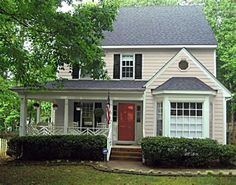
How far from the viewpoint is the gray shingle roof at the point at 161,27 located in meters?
21.0

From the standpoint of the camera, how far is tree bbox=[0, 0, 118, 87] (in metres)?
11.5

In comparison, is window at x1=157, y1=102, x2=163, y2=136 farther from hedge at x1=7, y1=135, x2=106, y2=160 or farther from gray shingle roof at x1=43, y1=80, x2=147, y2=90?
hedge at x1=7, y1=135, x2=106, y2=160

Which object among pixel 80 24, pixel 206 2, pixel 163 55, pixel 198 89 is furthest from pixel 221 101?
pixel 206 2

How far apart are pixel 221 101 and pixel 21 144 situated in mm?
10124

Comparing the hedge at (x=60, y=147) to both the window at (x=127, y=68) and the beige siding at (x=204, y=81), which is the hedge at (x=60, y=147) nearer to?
the beige siding at (x=204, y=81)

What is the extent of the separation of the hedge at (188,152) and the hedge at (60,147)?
2.50 meters

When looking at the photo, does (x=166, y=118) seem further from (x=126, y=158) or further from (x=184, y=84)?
(x=126, y=158)

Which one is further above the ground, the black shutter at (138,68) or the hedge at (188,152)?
the black shutter at (138,68)

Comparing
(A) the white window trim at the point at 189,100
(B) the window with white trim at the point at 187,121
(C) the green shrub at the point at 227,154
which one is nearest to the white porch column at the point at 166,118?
(A) the white window trim at the point at 189,100

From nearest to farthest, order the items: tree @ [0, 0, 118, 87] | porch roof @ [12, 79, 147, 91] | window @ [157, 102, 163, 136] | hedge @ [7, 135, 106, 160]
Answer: tree @ [0, 0, 118, 87] < hedge @ [7, 135, 106, 160] < window @ [157, 102, 163, 136] < porch roof @ [12, 79, 147, 91]

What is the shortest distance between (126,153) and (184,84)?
4390mm

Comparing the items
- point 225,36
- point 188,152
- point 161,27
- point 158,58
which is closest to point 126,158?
point 188,152

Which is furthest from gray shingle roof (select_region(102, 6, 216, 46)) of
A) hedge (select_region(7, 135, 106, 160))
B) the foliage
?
the foliage

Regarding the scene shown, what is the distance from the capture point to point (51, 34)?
486 inches
